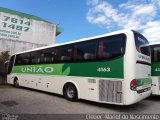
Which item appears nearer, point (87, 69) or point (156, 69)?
point (87, 69)

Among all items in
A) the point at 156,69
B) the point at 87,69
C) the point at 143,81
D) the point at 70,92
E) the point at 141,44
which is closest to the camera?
the point at 143,81

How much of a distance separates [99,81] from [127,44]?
189 cm

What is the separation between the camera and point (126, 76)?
6.39 metres

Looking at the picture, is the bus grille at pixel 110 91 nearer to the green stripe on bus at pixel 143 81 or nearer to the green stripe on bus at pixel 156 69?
the green stripe on bus at pixel 143 81

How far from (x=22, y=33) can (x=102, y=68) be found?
1729 centimetres

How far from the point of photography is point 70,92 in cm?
880

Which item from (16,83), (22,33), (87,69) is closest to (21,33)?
(22,33)

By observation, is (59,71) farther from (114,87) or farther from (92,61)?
(114,87)

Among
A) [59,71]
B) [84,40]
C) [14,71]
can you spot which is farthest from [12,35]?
[84,40]

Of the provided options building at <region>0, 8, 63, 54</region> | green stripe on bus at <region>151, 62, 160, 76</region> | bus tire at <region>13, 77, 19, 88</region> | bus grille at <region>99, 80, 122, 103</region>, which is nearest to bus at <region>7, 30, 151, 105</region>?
bus grille at <region>99, 80, 122, 103</region>

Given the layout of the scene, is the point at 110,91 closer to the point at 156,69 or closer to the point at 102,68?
the point at 102,68

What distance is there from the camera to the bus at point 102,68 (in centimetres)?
648

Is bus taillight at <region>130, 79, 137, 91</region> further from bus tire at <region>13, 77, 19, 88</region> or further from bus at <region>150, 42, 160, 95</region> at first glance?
bus tire at <region>13, 77, 19, 88</region>

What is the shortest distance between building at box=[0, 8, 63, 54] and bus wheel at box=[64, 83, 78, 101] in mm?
13903
